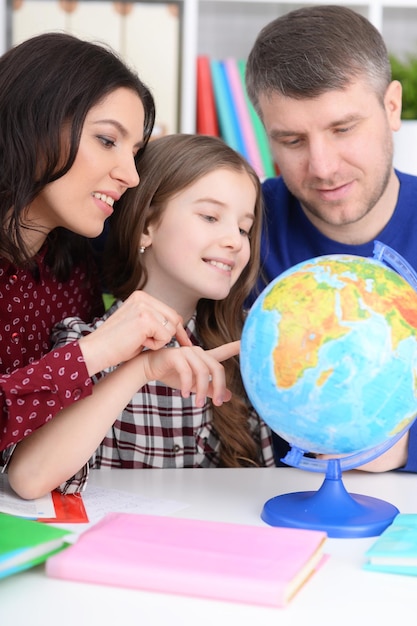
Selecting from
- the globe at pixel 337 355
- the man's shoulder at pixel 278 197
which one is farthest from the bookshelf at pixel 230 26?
the globe at pixel 337 355

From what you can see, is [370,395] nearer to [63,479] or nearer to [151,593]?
[151,593]

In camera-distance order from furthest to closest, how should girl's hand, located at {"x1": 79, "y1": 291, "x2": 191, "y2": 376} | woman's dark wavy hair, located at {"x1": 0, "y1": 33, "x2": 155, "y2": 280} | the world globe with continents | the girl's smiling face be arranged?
the girl's smiling face, woman's dark wavy hair, located at {"x1": 0, "y1": 33, "x2": 155, "y2": 280}, girl's hand, located at {"x1": 79, "y1": 291, "x2": 191, "y2": 376}, the world globe with continents

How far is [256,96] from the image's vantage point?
230 centimetres

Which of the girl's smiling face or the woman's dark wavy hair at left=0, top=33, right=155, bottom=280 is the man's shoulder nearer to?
the girl's smiling face

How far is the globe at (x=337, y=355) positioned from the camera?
4.09 feet

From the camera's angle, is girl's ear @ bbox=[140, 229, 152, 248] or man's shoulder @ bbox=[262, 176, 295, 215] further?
man's shoulder @ bbox=[262, 176, 295, 215]

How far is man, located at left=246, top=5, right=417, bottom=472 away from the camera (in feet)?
6.87

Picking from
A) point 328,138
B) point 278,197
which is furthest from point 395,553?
point 278,197

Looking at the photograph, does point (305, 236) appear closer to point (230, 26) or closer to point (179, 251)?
point (179, 251)

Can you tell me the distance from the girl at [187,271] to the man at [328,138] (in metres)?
0.18

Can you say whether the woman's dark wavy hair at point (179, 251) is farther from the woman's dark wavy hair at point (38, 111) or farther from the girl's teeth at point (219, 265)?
the woman's dark wavy hair at point (38, 111)

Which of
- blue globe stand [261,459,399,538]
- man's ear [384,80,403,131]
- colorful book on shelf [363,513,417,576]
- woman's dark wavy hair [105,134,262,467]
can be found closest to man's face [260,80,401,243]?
man's ear [384,80,403,131]

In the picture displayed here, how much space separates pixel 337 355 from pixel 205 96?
7.32 ft

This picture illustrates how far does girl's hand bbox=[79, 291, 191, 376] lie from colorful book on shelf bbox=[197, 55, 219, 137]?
1879 millimetres
